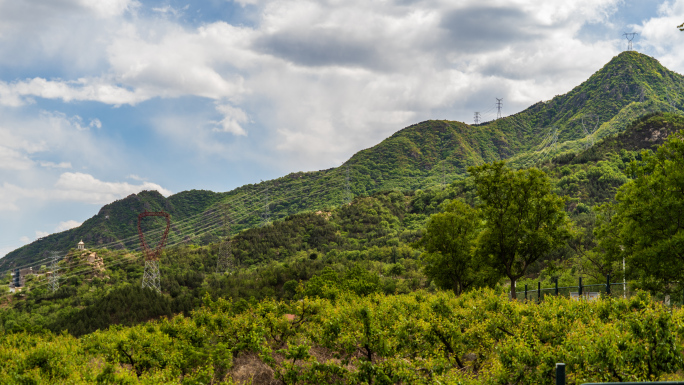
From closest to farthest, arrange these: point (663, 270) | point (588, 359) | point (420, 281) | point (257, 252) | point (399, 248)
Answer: point (588, 359)
point (663, 270)
point (420, 281)
point (399, 248)
point (257, 252)

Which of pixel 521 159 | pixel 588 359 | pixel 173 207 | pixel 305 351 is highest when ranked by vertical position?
pixel 521 159

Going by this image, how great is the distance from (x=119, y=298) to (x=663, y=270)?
2619 inches

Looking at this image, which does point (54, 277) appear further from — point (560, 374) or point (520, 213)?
point (560, 374)

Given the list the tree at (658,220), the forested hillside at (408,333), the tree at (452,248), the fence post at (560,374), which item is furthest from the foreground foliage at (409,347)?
the tree at (452,248)

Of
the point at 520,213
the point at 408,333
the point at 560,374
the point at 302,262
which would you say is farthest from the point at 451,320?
the point at 302,262

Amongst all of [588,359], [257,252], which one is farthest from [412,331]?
[257,252]

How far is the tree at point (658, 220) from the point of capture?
2334 centimetres

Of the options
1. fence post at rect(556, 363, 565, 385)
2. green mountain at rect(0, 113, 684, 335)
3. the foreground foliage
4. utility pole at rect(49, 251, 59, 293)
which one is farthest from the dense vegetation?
utility pole at rect(49, 251, 59, 293)

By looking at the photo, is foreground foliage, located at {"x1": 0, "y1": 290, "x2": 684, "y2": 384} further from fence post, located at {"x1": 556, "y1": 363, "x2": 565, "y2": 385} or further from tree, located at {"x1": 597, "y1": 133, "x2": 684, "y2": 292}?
tree, located at {"x1": 597, "y1": 133, "x2": 684, "y2": 292}

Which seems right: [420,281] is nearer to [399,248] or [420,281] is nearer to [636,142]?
[399,248]

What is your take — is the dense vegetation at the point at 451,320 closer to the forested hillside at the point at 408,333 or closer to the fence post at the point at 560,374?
the forested hillside at the point at 408,333

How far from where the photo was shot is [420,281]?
69562mm

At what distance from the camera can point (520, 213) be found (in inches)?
1104

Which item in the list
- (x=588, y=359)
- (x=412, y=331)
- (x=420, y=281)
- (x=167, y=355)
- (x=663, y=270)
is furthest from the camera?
(x=420, y=281)
